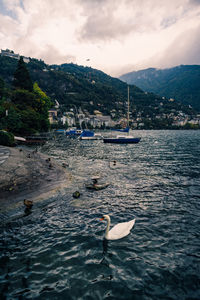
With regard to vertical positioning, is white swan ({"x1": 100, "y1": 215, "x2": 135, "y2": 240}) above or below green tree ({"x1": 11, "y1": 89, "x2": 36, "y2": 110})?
below

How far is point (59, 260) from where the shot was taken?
6535mm

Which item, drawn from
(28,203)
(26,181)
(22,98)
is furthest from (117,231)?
(22,98)

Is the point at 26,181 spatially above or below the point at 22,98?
below

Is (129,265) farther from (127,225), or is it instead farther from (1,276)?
(1,276)

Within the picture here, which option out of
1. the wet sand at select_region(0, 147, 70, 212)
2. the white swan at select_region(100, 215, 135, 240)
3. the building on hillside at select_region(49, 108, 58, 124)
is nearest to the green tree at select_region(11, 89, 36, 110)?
the wet sand at select_region(0, 147, 70, 212)

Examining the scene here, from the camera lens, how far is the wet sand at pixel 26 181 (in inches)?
464

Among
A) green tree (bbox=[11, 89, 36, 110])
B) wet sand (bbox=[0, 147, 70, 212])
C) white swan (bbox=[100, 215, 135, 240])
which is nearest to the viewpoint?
white swan (bbox=[100, 215, 135, 240])

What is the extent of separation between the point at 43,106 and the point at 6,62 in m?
183

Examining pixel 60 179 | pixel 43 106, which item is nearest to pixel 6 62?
Result: pixel 43 106

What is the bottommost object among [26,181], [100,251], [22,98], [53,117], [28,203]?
[100,251]

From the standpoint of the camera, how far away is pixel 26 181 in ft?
46.8

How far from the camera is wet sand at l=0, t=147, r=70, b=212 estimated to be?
38.7 ft

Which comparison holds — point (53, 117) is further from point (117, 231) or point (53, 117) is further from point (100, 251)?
point (100, 251)

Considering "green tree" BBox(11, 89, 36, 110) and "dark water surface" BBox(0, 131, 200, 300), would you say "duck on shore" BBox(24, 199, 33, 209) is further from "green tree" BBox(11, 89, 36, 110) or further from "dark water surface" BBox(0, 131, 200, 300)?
"green tree" BBox(11, 89, 36, 110)
